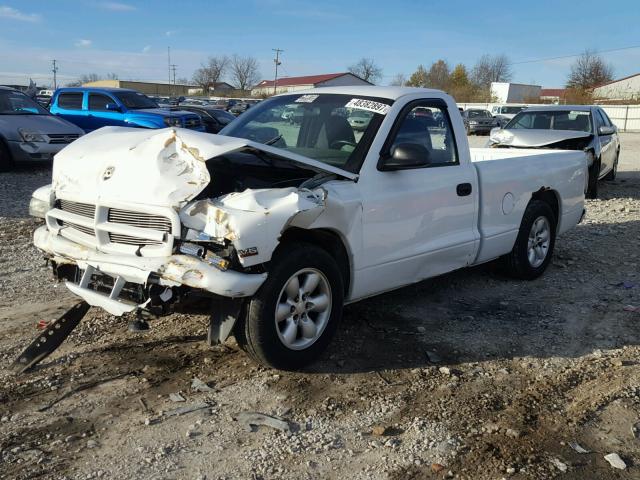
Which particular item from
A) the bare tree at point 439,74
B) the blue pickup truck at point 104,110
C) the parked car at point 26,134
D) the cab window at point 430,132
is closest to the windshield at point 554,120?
the blue pickup truck at point 104,110

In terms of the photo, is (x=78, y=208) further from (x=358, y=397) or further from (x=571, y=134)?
(x=571, y=134)

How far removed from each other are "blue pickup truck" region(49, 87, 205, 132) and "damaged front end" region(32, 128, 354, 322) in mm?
11275

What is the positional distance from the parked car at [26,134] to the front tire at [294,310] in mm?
9842

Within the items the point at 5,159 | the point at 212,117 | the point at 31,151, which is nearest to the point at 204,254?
the point at 31,151

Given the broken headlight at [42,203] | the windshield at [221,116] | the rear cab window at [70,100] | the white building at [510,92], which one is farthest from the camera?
the white building at [510,92]

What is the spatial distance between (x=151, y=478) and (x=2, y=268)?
4.33 metres

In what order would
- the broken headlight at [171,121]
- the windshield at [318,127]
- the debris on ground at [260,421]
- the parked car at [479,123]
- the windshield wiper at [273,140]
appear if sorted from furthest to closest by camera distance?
the parked car at [479,123] < the broken headlight at [171,121] < the windshield wiper at [273,140] < the windshield at [318,127] < the debris on ground at [260,421]

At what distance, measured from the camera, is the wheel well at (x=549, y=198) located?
6605 millimetres

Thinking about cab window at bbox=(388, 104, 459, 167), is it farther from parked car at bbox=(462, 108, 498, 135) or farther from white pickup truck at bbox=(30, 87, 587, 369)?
parked car at bbox=(462, 108, 498, 135)

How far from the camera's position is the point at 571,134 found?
12.2 metres

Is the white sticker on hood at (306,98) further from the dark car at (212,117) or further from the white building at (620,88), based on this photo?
the white building at (620,88)

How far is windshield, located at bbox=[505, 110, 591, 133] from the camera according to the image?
12867 millimetres

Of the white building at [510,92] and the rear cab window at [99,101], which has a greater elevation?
the white building at [510,92]

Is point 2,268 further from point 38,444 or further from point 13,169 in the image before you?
point 13,169
